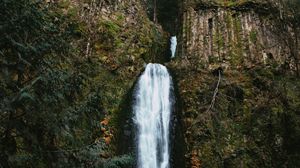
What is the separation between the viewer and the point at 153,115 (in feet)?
59.8

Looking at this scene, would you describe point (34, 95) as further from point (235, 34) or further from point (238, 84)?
point (235, 34)

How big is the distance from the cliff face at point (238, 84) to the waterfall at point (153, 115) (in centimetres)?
101

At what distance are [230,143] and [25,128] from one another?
44.3 ft

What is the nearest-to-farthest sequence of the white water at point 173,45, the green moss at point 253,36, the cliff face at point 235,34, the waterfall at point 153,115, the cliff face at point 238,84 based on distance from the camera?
the waterfall at point 153,115, the cliff face at point 238,84, the cliff face at point 235,34, the green moss at point 253,36, the white water at point 173,45

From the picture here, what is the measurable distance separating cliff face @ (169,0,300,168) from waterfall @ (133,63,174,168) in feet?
3.31

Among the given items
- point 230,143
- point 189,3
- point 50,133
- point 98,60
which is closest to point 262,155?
point 230,143

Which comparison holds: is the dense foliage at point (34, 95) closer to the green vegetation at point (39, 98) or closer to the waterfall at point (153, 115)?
the green vegetation at point (39, 98)

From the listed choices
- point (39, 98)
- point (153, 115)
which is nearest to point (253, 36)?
point (153, 115)

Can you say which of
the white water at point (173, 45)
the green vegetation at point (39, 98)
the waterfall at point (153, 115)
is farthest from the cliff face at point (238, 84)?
the green vegetation at point (39, 98)

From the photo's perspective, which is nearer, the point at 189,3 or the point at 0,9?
the point at 0,9

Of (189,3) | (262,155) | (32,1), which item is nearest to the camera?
(32,1)

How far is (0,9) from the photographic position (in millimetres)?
6676

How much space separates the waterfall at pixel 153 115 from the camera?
16828mm

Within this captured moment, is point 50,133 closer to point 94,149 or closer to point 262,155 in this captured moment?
point 94,149
